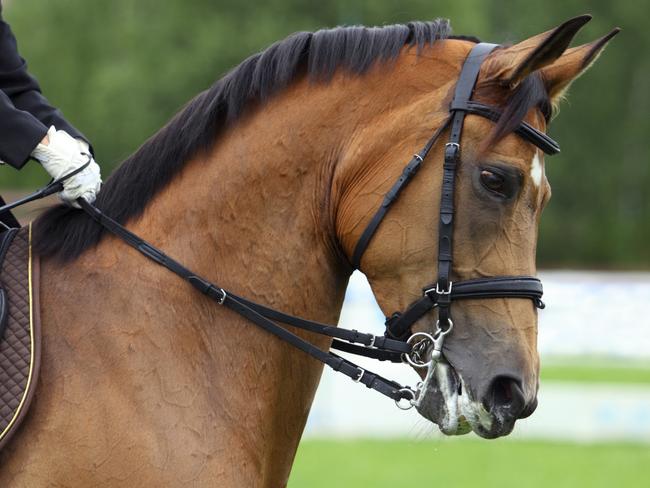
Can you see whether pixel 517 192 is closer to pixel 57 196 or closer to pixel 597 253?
pixel 57 196

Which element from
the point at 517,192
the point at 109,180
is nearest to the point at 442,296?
the point at 517,192

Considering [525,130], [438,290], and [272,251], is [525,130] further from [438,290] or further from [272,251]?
[272,251]

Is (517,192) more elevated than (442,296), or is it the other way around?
(517,192)

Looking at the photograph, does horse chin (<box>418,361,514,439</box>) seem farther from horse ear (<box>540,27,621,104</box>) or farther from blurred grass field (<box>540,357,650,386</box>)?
blurred grass field (<box>540,357,650,386</box>)

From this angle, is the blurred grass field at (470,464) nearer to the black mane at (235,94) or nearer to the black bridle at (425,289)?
the black bridle at (425,289)

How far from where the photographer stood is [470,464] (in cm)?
1119

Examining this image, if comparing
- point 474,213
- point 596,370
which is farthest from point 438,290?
point 596,370

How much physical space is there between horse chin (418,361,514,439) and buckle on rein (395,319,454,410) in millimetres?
17

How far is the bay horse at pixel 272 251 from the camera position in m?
3.41

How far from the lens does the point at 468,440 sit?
42.5ft

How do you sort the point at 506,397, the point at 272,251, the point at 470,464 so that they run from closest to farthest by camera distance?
the point at 506,397
the point at 272,251
the point at 470,464

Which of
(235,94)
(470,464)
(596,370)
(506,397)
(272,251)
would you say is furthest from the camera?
(596,370)

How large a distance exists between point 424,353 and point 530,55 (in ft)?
3.44

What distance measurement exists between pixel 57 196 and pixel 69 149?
0.18m
